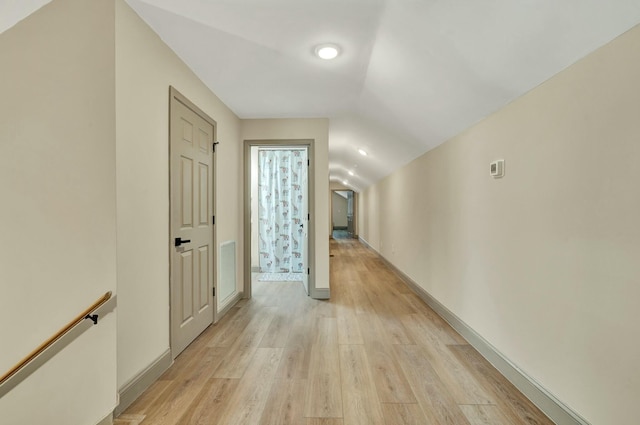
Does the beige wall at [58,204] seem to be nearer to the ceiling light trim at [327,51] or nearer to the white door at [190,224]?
the white door at [190,224]

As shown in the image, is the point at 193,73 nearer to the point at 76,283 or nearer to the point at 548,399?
the point at 76,283

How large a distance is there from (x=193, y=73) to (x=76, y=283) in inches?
74.1

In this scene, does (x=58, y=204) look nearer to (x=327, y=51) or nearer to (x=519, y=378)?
(x=327, y=51)

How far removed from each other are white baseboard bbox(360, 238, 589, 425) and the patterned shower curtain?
10.2 feet

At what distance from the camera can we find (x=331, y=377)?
6.81 ft

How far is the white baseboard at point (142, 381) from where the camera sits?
1724 mm

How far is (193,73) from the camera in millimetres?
2609

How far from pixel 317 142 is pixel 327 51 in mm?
1665

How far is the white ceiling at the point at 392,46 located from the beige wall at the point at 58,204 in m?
0.18

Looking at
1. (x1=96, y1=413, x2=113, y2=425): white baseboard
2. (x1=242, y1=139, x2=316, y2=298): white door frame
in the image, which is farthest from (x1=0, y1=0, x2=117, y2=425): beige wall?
(x1=242, y1=139, x2=316, y2=298): white door frame

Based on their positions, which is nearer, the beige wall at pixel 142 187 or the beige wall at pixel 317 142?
the beige wall at pixel 142 187

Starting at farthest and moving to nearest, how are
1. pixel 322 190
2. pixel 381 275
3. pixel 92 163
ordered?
pixel 381 275
pixel 322 190
pixel 92 163

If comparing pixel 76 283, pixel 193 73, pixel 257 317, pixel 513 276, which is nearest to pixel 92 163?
pixel 76 283

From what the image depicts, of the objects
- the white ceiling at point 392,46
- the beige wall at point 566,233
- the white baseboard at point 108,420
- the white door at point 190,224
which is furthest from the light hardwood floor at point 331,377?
the white ceiling at point 392,46
